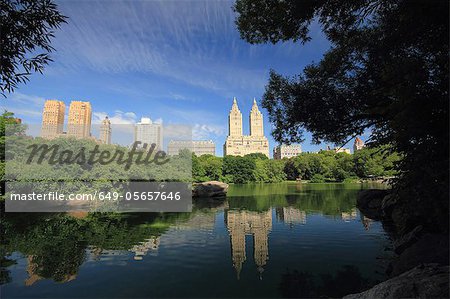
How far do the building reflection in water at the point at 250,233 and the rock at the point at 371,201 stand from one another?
8943mm

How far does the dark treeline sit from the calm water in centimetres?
5852

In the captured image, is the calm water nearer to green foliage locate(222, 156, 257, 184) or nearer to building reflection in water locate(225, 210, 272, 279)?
building reflection in water locate(225, 210, 272, 279)

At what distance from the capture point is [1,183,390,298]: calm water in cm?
884

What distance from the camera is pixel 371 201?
26078 millimetres

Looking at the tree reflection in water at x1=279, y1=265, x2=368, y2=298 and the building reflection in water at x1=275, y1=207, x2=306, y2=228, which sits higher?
the building reflection in water at x1=275, y1=207, x2=306, y2=228

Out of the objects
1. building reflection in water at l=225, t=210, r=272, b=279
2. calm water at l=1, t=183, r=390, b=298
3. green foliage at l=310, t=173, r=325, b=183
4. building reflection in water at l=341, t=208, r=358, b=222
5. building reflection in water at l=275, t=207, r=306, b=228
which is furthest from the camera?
green foliage at l=310, t=173, r=325, b=183

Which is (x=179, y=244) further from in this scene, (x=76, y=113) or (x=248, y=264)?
(x=76, y=113)

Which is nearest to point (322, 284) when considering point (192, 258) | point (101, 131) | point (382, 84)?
point (192, 258)

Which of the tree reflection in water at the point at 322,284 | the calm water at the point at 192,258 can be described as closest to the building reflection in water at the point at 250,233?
the calm water at the point at 192,258

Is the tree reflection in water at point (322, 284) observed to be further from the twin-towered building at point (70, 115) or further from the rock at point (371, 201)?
the twin-towered building at point (70, 115)

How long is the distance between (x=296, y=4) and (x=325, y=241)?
37.1 ft

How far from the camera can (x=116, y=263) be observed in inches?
448

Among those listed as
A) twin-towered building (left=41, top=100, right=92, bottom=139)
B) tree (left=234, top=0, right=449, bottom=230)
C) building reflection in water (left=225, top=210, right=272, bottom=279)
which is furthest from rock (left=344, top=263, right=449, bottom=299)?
twin-towered building (left=41, top=100, right=92, bottom=139)

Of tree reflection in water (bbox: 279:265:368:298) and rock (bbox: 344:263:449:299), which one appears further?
tree reflection in water (bbox: 279:265:368:298)
